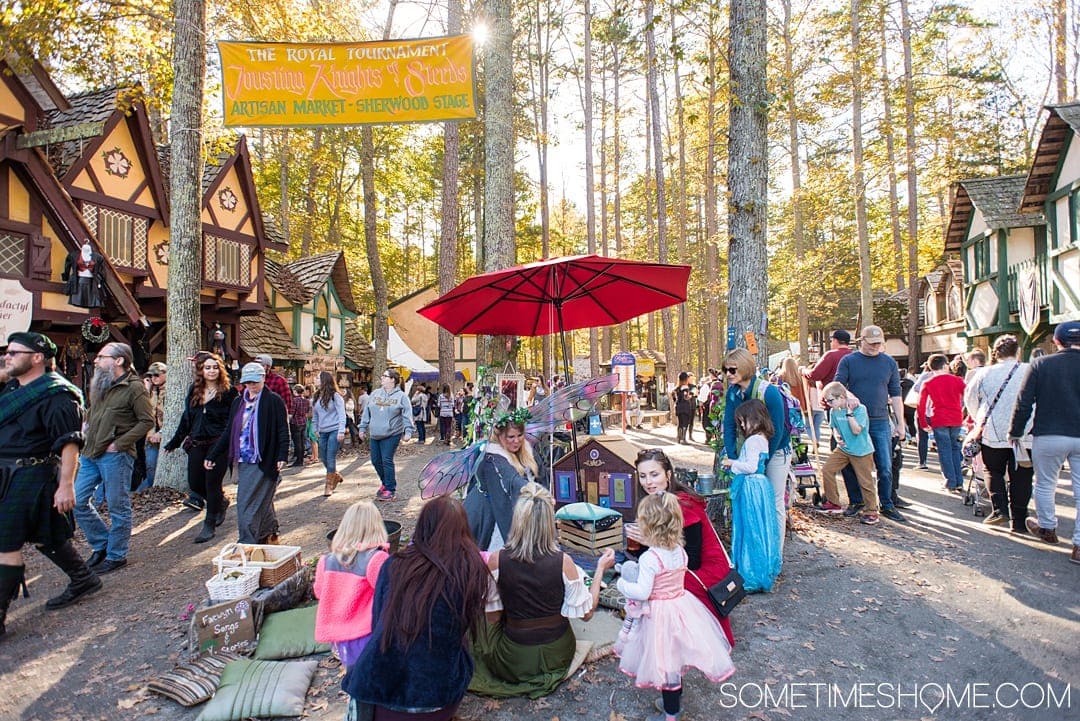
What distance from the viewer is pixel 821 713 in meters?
3.17

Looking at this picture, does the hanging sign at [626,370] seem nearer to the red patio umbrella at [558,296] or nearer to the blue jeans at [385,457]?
the blue jeans at [385,457]

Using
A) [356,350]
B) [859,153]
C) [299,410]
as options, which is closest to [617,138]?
[859,153]

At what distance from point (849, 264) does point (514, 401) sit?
947 inches

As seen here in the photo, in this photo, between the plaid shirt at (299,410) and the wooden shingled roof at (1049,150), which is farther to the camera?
the wooden shingled roof at (1049,150)

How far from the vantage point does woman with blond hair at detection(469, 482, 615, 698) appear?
3.12 meters

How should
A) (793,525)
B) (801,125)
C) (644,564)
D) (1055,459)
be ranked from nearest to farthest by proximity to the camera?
1. (644,564)
2. (1055,459)
3. (793,525)
4. (801,125)

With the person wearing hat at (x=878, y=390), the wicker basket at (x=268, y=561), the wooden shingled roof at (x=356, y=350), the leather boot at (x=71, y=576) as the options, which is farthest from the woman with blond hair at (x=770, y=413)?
the wooden shingled roof at (x=356, y=350)

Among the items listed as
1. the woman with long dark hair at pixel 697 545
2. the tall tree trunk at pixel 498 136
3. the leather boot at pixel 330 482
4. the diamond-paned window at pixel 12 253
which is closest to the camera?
the woman with long dark hair at pixel 697 545

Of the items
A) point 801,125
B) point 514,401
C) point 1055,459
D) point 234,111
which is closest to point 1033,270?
point 801,125

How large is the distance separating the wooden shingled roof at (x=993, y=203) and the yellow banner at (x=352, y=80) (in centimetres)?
1698

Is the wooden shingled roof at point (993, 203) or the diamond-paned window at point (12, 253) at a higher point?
the wooden shingled roof at point (993, 203)

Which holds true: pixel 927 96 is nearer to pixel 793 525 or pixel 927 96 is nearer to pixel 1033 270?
pixel 1033 270

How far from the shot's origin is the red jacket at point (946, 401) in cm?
793

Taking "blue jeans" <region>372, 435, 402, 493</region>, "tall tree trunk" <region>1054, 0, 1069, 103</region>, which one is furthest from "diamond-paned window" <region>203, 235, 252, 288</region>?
"tall tree trunk" <region>1054, 0, 1069, 103</region>
